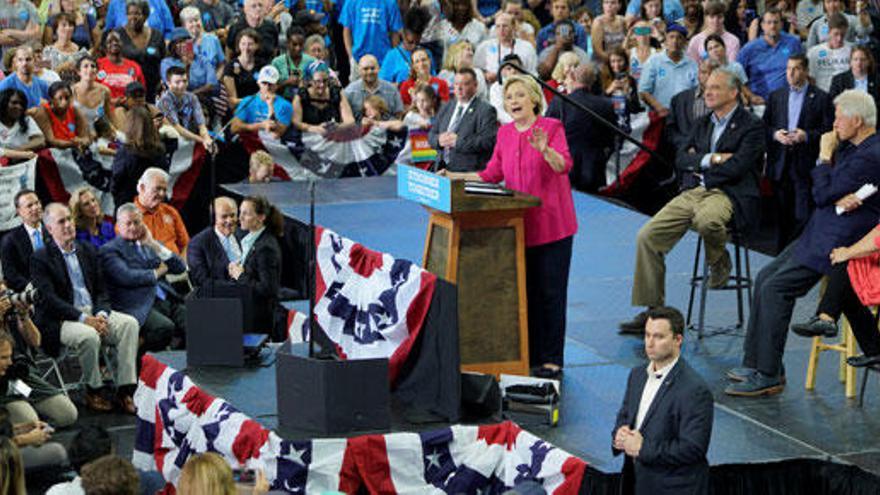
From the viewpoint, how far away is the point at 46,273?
11398mm

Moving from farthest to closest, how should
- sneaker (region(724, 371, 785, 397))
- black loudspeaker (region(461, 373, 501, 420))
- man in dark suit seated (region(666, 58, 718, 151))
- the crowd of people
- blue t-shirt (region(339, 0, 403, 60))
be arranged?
blue t-shirt (region(339, 0, 403, 60)) → man in dark suit seated (region(666, 58, 718, 151)) → sneaker (region(724, 371, 785, 397)) → the crowd of people → black loudspeaker (region(461, 373, 501, 420))

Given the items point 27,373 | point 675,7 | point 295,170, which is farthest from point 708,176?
point 675,7

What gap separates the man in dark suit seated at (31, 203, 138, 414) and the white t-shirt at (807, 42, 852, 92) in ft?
28.0

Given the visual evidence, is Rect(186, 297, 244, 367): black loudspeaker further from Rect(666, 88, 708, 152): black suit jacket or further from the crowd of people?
Rect(666, 88, 708, 152): black suit jacket

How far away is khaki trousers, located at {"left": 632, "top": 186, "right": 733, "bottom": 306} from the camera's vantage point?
38.6ft

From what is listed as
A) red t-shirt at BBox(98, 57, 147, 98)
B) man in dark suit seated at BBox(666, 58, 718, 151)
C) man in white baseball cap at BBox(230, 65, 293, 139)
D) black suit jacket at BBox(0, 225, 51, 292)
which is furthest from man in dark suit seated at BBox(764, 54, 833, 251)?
black suit jacket at BBox(0, 225, 51, 292)

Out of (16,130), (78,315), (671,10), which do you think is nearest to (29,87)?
(16,130)

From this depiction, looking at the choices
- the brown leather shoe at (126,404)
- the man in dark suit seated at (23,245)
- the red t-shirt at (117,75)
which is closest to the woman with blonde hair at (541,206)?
the brown leather shoe at (126,404)

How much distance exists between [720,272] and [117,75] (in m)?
6.32

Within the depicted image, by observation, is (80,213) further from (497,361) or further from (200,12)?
(200,12)

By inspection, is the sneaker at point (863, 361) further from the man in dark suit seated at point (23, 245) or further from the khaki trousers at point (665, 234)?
the man in dark suit seated at point (23, 245)

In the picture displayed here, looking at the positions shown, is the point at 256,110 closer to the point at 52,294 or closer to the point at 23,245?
the point at 23,245

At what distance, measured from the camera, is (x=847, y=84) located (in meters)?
16.6

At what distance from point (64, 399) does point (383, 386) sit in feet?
9.14
